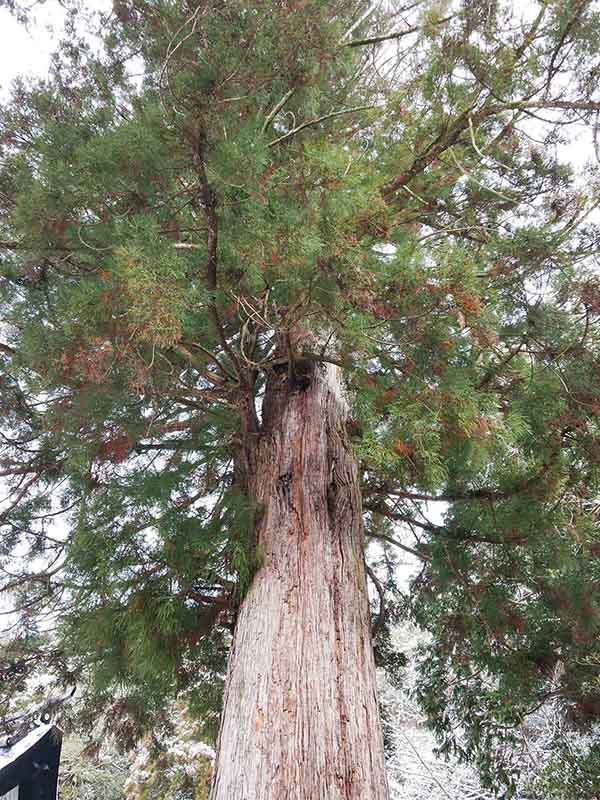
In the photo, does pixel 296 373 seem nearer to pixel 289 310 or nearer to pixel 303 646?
pixel 289 310

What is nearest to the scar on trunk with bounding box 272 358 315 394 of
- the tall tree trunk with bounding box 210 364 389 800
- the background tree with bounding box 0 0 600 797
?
the background tree with bounding box 0 0 600 797

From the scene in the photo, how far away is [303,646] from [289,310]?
1322 millimetres

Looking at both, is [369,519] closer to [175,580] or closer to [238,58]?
[175,580]

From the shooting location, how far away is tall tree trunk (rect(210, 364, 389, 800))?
4.42ft

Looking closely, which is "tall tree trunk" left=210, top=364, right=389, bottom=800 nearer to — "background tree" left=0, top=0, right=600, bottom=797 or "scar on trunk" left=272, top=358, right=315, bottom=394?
"background tree" left=0, top=0, right=600, bottom=797

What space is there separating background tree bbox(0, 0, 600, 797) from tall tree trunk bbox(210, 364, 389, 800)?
21 mm

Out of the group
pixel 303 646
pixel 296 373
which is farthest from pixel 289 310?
pixel 303 646

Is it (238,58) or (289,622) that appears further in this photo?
(289,622)

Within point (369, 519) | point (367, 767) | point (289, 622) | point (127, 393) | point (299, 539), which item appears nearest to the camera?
point (367, 767)

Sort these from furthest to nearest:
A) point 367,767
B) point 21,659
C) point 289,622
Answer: point 21,659 → point 289,622 → point 367,767

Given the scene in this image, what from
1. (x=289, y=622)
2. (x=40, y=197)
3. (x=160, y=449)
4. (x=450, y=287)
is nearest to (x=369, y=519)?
(x=160, y=449)

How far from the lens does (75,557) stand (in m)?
2.15

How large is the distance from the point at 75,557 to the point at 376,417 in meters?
1.53

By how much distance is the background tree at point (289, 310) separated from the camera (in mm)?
1684
